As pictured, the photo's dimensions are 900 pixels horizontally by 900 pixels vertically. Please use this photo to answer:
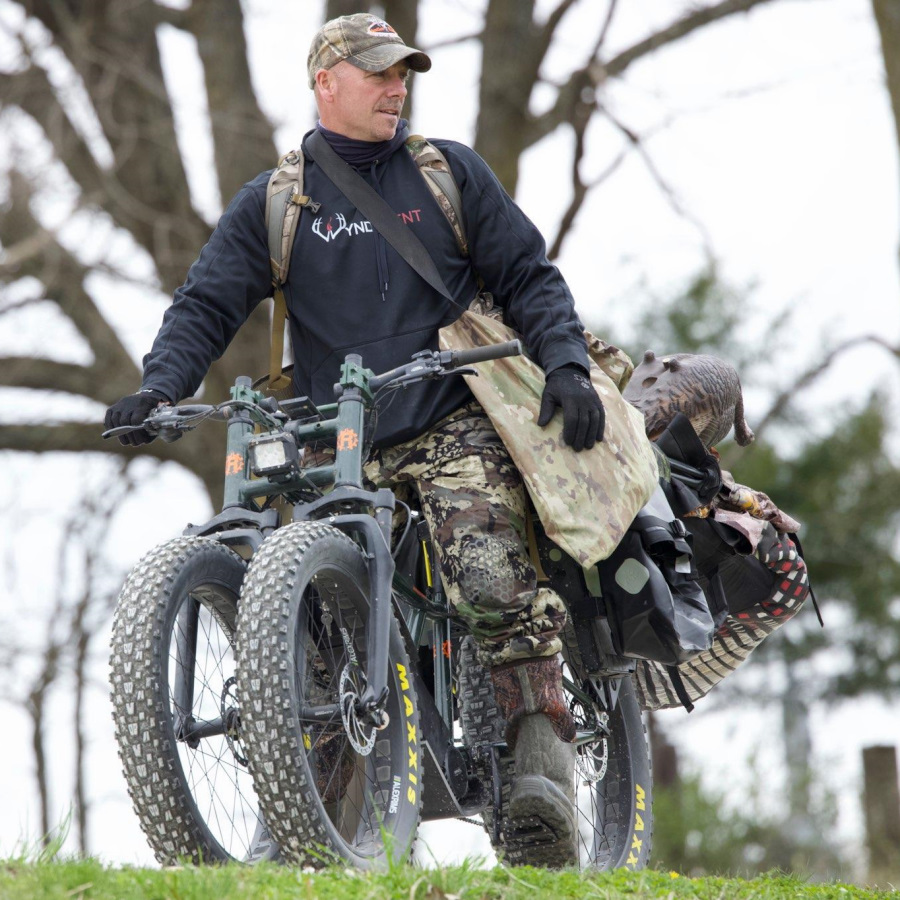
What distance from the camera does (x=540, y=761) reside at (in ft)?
13.3

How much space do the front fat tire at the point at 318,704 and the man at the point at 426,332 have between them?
0.41m

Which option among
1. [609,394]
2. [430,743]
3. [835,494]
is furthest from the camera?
[835,494]

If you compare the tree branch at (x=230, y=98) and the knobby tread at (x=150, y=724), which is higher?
the tree branch at (x=230, y=98)

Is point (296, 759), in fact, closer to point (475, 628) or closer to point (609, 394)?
point (475, 628)

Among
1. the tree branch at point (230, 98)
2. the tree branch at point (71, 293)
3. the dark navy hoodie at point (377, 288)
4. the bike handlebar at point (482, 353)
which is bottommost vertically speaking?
the bike handlebar at point (482, 353)

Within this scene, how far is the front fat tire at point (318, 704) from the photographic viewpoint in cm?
319

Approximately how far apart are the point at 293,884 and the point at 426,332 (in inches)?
69.6

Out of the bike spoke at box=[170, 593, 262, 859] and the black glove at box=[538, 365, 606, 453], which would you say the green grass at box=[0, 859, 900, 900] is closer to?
the bike spoke at box=[170, 593, 262, 859]

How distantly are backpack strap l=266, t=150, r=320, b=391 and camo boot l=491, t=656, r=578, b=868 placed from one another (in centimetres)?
118

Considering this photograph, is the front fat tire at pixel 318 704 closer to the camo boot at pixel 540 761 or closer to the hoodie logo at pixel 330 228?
the camo boot at pixel 540 761

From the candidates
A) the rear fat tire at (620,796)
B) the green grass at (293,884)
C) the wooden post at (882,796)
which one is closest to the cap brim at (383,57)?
the rear fat tire at (620,796)

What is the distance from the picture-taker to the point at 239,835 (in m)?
3.65

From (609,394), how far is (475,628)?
0.83 m

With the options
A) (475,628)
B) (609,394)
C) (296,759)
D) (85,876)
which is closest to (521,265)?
(609,394)
